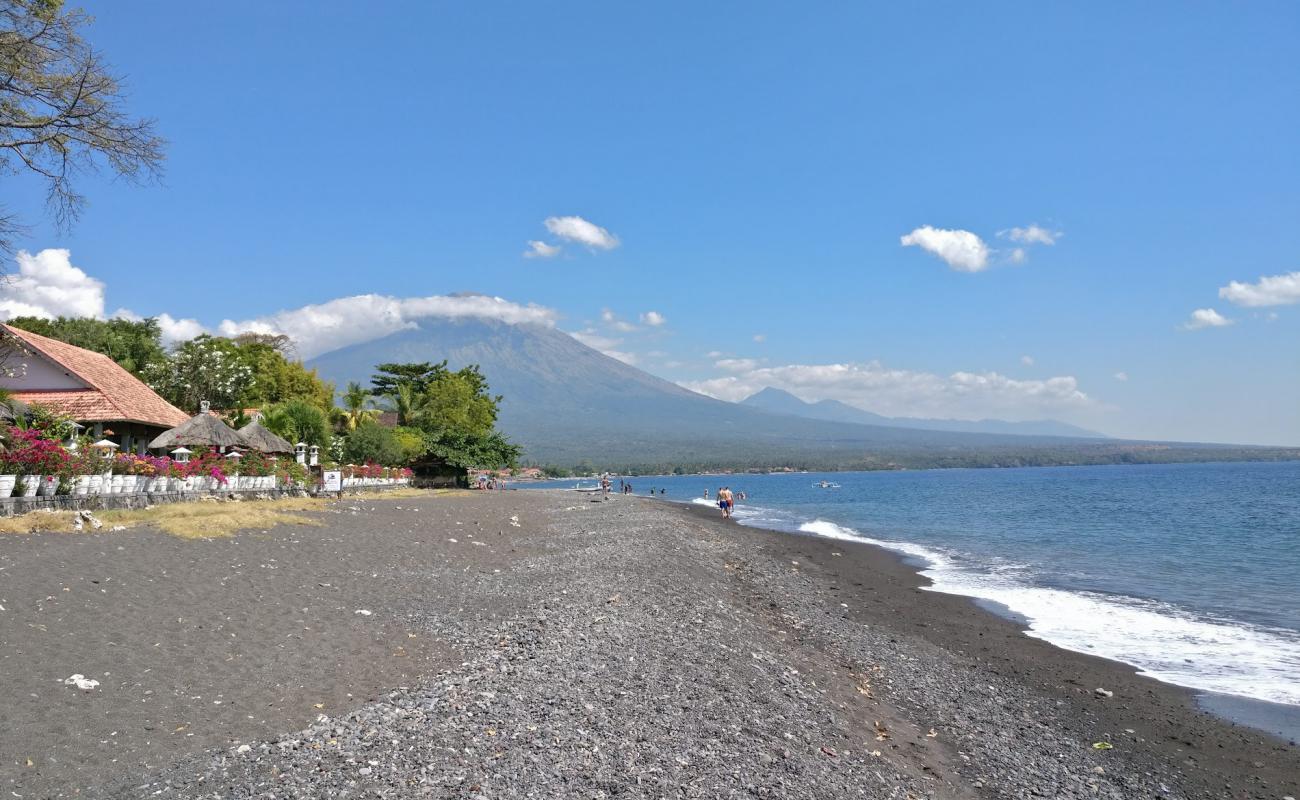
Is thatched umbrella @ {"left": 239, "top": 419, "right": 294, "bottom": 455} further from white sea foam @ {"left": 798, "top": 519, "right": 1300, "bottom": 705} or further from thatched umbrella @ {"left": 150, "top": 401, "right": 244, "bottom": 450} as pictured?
white sea foam @ {"left": 798, "top": 519, "right": 1300, "bottom": 705}

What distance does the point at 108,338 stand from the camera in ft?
147

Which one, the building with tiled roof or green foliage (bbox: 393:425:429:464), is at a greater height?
the building with tiled roof

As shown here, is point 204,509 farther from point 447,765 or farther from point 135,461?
point 447,765

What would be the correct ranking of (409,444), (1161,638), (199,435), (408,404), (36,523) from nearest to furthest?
(36,523) < (1161,638) < (199,435) < (409,444) < (408,404)

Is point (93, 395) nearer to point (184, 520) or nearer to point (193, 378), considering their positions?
point (193, 378)

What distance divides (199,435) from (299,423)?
1365 centimetres

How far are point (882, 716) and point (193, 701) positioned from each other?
6423mm

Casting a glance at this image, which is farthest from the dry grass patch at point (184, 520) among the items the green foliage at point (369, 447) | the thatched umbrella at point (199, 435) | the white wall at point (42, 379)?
the green foliage at point (369, 447)

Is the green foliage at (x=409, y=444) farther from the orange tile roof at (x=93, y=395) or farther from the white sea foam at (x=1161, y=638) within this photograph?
the white sea foam at (x=1161, y=638)

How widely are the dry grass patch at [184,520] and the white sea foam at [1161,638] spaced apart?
560 inches

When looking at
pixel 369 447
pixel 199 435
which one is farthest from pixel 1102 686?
pixel 369 447

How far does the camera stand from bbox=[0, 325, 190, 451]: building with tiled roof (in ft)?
81.9

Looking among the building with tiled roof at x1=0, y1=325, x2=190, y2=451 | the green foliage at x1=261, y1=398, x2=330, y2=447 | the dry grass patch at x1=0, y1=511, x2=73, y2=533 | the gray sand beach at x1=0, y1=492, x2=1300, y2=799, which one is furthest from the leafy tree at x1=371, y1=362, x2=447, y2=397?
the gray sand beach at x1=0, y1=492, x2=1300, y2=799

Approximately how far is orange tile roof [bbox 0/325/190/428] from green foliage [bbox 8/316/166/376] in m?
13.6
